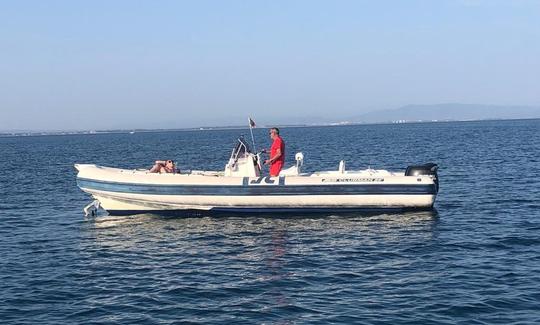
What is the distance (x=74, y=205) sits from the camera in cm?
2375

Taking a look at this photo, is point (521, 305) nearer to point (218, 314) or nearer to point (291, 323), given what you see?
point (291, 323)

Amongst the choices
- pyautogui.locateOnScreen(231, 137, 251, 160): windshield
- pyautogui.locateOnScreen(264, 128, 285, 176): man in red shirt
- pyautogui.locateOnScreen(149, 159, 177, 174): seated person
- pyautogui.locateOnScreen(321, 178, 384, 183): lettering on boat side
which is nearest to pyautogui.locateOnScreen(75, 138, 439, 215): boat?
pyautogui.locateOnScreen(321, 178, 384, 183): lettering on boat side

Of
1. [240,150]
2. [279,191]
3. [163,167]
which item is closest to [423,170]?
[279,191]

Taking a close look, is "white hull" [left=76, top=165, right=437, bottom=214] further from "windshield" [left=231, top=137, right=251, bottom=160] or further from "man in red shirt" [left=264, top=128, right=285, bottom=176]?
"windshield" [left=231, top=137, right=251, bottom=160]

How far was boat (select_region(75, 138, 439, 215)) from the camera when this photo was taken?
19.3 meters

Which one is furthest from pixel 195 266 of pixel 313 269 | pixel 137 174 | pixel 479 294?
pixel 137 174

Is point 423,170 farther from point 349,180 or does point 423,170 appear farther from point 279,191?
point 279,191

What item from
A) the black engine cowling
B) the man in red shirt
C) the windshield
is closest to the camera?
the black engine cowling

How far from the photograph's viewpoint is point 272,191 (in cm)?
1950

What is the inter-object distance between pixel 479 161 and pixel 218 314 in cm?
3219

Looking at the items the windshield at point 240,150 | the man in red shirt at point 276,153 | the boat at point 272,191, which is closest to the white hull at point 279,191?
the boat at point 272,191

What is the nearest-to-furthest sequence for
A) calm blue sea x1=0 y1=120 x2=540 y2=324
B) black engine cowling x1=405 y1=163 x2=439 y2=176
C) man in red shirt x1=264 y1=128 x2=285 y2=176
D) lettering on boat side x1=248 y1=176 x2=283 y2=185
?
1. calm blue sea x1=0 y1=120 x2=540 y2=324
2. lettering on boat side x1=248 y1=176 x2=283 y2=185
3. black engine cowling x1=405 y1=163 x2=439 y2=176
4. man in red shirt x1=264 y1=128 x2=285 y2=176

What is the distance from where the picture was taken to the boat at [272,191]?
19328mm

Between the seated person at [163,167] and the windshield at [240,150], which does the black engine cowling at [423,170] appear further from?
the seated person at [163,167]
